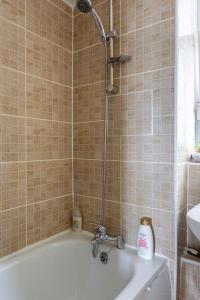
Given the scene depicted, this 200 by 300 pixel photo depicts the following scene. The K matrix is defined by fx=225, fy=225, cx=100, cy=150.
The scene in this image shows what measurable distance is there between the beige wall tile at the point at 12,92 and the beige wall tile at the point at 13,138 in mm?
45

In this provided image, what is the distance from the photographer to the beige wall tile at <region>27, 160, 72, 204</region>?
53.7 inches

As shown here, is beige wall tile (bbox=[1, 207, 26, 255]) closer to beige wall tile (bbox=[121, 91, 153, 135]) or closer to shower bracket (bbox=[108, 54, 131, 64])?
beige wall tile (bbox=[121, 91, 153, 135])

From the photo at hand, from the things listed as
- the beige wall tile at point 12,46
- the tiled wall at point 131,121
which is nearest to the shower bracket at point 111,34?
the tiled wall at point 131,121

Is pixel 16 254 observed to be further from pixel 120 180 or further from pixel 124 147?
pixel 124 147

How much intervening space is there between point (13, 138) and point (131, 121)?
69cm

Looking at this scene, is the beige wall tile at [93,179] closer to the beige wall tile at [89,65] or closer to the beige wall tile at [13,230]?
the beige wall tile at [13,230]

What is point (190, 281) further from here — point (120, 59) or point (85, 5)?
point (85, 5)

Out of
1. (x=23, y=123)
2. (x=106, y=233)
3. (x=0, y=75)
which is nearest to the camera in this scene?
(x=0, y=75)

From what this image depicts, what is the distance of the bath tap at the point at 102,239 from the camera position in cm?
135

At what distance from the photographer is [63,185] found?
1.58 meters

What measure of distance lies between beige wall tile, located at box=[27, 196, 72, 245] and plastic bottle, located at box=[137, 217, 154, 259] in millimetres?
582

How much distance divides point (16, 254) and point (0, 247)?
→ 0.11 m

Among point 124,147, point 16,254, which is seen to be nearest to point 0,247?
point 16,254

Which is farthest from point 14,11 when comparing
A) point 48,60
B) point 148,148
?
point 148,148
